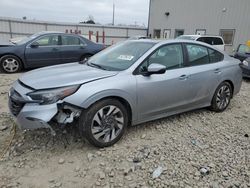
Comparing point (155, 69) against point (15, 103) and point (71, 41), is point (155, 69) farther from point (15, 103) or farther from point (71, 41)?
point (71, 41)

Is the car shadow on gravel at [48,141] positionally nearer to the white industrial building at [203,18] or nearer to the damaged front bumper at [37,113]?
the damaged front bumper at [37,113]

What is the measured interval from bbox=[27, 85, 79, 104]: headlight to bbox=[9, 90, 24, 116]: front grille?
0.56 ft

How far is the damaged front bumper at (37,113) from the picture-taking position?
274cm

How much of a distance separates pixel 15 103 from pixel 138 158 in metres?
1.72

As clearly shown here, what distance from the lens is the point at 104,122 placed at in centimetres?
308

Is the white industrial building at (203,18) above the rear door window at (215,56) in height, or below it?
above

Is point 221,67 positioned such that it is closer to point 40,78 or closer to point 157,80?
point 157,80

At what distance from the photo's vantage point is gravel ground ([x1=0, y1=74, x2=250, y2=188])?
2.60m

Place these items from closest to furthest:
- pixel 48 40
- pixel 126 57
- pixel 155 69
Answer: pixel 155 69
pixel 126 57
pixel 48 40

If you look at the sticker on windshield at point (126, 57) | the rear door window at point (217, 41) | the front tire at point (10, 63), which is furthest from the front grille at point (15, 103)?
the rear door window at point (217, 41)

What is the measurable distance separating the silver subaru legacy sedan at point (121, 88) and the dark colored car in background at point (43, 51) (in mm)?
4577

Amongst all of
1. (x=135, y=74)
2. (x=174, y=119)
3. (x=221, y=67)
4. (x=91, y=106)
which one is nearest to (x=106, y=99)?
(x=91, y=106)

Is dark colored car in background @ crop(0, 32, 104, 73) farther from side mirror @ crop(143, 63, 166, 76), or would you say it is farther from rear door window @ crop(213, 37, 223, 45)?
rear door window @ crop(213, 37, 223, 45)

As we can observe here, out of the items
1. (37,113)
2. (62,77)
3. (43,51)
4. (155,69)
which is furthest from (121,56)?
(43,51)
